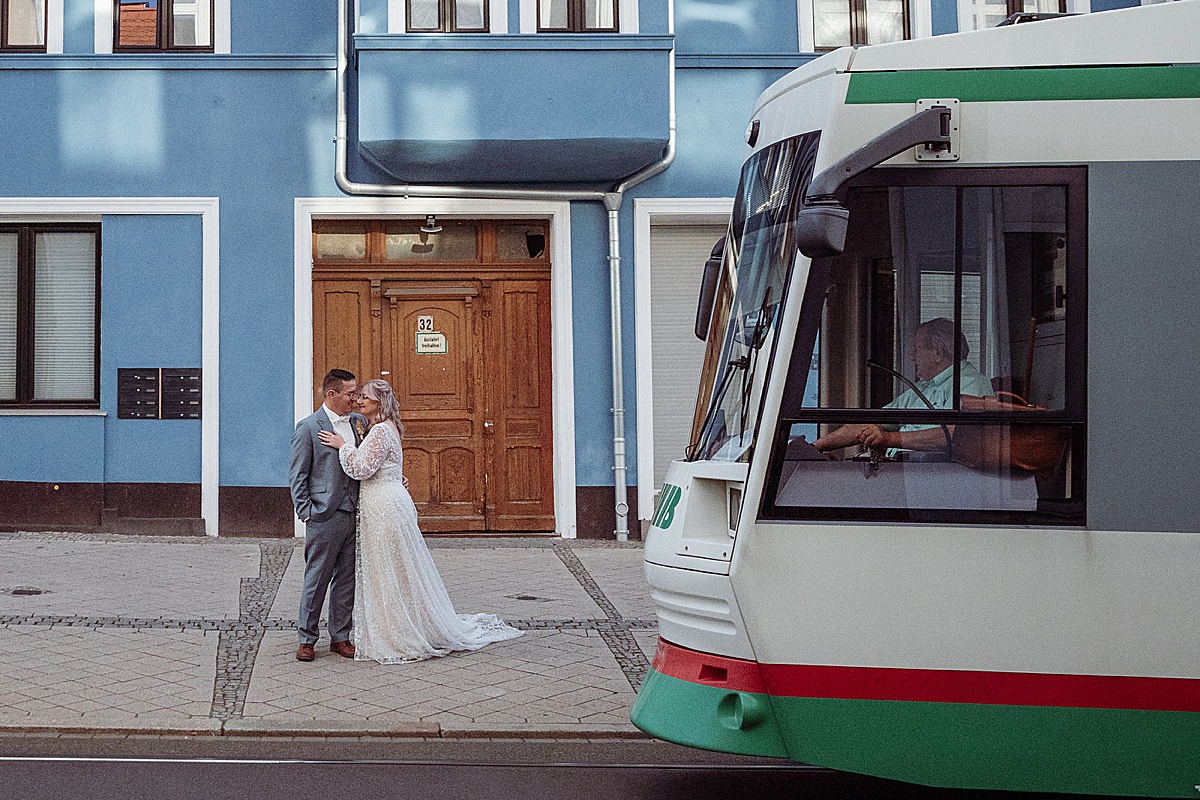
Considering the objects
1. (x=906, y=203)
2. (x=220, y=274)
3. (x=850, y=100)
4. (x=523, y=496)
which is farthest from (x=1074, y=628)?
(x=220, y=274)

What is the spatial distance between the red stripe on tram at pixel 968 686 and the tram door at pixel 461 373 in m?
9.04

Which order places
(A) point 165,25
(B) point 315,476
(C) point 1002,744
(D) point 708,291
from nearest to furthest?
(C) point 1002,744, (D) point 708,291, (B) point 315,476, (A) point 165,25

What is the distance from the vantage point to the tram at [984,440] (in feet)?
15.1

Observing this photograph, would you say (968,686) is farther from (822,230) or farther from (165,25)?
(165,25)

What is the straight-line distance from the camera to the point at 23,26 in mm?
13273

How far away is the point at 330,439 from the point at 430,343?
5687 millimetres

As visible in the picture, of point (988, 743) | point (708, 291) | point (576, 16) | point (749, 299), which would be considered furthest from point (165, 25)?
point (988, 743)

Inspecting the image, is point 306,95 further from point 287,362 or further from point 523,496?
point 523,496

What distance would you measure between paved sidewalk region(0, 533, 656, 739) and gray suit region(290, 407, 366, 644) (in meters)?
0.44

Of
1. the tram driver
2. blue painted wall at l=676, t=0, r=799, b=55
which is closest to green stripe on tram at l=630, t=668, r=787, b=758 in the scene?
the tram driver

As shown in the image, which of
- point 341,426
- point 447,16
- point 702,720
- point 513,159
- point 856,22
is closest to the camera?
point 702,720

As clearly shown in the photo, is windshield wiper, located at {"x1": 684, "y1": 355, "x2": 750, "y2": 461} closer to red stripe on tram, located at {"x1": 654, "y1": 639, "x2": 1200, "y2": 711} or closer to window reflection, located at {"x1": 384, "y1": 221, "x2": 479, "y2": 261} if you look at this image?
red stripe on tram, located at {"x1": 654, "y1": 639, "x2": 1200, "y2": 711}

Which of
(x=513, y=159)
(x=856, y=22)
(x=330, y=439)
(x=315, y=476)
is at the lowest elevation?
(x=315, y=476)

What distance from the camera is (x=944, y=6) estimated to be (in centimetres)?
1365
